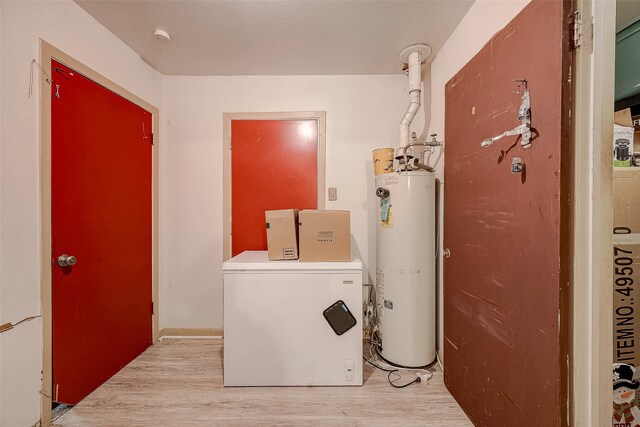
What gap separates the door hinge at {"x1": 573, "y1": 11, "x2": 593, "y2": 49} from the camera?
33.3 inches

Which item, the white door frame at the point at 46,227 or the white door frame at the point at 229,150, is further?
the white door frame at the point at 229,150

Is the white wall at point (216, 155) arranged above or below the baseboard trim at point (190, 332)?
above

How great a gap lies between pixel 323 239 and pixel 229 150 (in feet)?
4.12

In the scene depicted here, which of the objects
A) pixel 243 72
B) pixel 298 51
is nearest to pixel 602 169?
pixel 298 51

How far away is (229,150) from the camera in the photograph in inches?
89.4

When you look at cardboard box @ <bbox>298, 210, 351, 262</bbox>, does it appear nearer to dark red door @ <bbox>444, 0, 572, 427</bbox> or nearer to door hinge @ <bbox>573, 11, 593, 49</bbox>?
dark red door @ <bbox>444, 0, 572, 427</bbox>

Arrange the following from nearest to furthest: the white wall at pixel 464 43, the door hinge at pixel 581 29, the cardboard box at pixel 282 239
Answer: the door hinge at pixel 581 29
the white wall at pixel 464 43
the cardboard box at pixel 282 239

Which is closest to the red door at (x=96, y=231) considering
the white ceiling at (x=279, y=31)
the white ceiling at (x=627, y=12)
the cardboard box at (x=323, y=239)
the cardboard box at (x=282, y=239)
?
the white ceiling at (x=279, y=31)

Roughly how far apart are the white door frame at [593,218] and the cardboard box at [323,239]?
1.07 metres

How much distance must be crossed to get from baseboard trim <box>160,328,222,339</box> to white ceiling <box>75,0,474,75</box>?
226 centimetres

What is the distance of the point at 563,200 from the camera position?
872 mm

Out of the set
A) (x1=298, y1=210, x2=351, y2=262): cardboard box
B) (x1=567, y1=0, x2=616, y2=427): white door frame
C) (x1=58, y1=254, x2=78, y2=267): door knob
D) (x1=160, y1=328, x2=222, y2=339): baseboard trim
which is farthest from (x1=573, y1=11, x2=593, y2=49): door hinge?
(x1=160, y1=328, x2=222, y2=339): baseboard trim

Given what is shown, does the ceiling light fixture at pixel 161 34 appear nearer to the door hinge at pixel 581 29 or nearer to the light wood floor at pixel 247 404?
the door hinge at pixel 581 29

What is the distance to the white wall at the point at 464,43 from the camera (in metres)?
1.24
